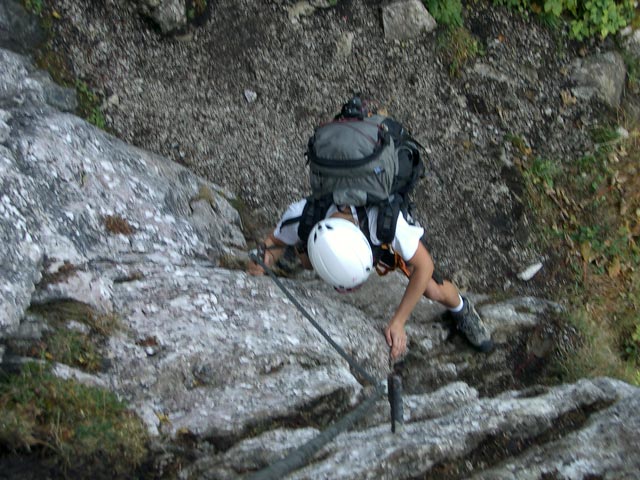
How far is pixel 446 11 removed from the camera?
8008 millimetres

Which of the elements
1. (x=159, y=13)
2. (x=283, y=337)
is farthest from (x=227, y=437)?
(x=159, y=13)

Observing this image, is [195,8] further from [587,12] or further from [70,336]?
[587,12]

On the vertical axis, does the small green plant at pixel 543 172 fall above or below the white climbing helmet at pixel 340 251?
above

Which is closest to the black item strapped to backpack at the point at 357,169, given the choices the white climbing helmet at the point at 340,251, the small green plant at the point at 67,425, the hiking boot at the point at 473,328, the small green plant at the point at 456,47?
the white climbing helmet at the point at 340,251

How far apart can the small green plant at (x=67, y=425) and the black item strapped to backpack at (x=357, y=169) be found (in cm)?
192

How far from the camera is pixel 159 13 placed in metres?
6.89

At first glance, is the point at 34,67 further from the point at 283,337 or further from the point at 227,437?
the point at 227,437

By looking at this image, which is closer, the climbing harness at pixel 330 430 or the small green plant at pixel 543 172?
the climbing harness at pixel 330 430

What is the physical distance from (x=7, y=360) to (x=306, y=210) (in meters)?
2.18

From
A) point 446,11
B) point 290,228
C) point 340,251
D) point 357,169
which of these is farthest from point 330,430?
point 446,11

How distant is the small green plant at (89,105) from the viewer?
6.39 meters

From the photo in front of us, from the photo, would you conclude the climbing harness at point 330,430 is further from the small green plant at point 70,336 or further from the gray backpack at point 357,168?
the small green plant at point 70,336

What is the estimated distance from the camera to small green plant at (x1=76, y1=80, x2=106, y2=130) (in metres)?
6.39

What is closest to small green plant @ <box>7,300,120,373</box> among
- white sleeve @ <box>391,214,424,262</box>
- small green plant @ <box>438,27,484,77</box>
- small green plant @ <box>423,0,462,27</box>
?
white sleeve @ <box>391,214,424,262</box>
